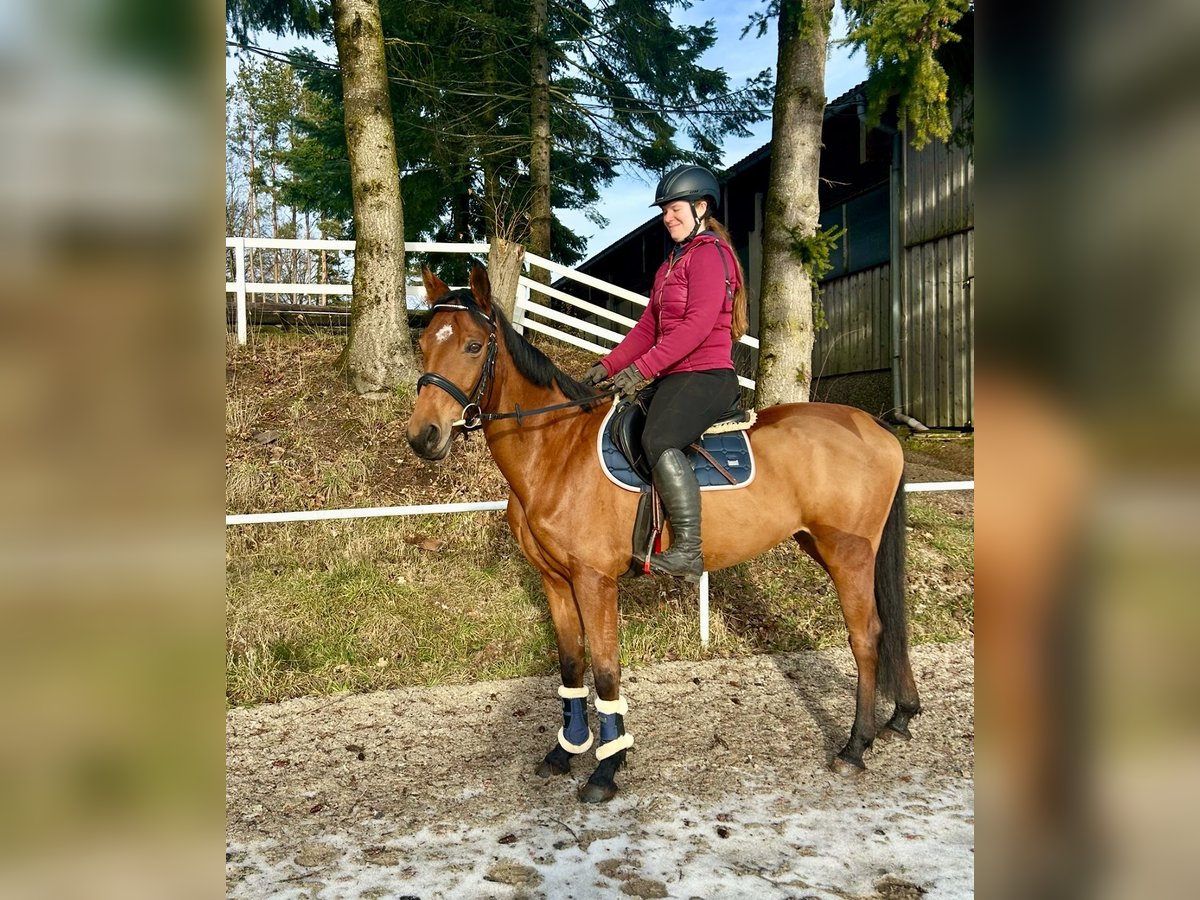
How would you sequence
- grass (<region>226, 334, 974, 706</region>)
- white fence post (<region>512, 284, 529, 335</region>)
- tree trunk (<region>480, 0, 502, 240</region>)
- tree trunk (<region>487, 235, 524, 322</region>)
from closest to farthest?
grass (<region>226, 334, 974, 706</region>)
tree trunk (<region>487, 235, 524, 322</region>)
white fence post (<region>512, 284, 529, 335</region>)
tree trunk (<region>480, 0, 502, 240</region>)

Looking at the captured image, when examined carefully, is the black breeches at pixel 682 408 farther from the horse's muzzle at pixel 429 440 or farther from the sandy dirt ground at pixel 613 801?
the sandy dirt ground at pixel 613 801

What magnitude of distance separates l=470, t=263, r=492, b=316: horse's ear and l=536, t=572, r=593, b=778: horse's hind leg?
4.50 feet

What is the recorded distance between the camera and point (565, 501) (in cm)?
378

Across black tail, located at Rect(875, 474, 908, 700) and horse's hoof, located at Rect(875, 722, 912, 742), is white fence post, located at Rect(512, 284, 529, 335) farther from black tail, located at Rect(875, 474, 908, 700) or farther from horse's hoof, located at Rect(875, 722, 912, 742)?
horse's hoof, located at Rect(875, 722, 912, 742)

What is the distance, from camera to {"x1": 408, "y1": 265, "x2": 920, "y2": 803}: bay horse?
→ 367 centimetres

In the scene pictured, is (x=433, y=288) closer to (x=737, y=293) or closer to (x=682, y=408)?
(x=682, y=408)

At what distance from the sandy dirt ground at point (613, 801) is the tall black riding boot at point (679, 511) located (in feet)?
3.17

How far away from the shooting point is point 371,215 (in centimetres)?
809

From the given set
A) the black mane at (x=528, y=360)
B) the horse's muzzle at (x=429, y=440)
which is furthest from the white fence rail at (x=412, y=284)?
the horse's muzzle at (x=429, y=440)

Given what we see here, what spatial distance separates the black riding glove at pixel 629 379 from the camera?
3730mm

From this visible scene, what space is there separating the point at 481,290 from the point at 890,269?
9.81 m

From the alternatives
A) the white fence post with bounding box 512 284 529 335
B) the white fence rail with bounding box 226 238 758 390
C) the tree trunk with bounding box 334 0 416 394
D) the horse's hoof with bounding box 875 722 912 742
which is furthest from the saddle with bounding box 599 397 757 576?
the white fence post with bounding box 512 284 529 335

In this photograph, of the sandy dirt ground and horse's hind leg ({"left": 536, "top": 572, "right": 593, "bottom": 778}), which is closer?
the sandy dirt ground
